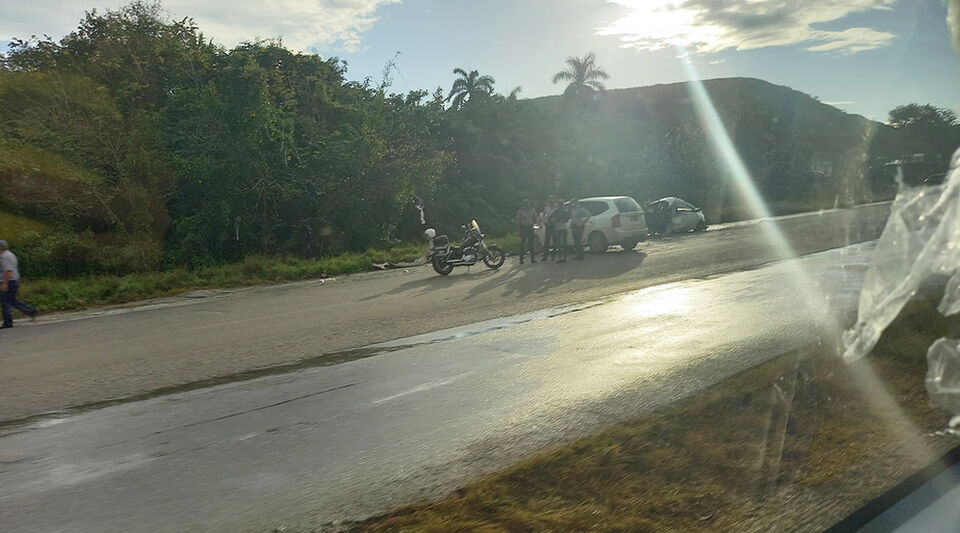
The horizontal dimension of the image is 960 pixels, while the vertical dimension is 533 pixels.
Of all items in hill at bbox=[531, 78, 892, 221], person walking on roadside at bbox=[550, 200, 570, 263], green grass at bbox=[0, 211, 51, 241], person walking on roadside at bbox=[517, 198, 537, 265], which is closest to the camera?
person walking on roadside at bbox=[550, 200, 570, 263]

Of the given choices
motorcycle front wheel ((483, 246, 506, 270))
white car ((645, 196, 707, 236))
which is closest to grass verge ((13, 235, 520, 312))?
motorcycle front wheel ((483, 246, 506, 270))

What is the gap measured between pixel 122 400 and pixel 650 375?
521cm

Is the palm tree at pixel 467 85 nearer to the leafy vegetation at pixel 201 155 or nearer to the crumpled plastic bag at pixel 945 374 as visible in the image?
the leafy vegetation at pixel 201 155

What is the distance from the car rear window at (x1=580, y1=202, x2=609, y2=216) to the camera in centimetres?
2220

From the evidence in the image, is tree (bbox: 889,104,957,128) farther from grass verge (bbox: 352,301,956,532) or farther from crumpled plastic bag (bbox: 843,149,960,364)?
grass verge (bbox: 352,301,956,532)

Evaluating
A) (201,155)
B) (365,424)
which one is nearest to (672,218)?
(201,155)

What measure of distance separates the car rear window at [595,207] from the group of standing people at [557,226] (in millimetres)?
1100

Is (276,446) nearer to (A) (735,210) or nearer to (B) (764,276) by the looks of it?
(B) (764,276)

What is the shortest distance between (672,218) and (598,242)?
10.6m

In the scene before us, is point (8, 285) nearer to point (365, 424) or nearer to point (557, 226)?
point (365, 424)

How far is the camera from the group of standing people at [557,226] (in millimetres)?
20391

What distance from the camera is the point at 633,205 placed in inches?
894

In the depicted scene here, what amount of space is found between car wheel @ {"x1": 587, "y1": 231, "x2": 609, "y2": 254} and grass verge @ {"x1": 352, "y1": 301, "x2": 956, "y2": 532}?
54.6 feet

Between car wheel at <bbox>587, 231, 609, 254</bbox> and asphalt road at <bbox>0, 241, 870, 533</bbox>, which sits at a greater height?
car wheel at <bbox>587, 231, 609, 254</bbox>
